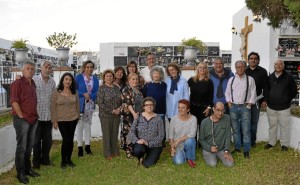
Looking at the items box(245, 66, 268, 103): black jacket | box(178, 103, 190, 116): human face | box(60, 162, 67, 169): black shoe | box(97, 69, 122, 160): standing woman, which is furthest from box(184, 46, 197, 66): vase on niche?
box(60, 162, 67, 169): black shoe

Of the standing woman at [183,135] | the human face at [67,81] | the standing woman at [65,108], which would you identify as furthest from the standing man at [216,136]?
the human face at [67,81]

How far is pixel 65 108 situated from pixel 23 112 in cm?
75

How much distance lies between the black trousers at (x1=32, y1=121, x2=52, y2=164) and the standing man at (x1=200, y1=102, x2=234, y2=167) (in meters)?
2.08

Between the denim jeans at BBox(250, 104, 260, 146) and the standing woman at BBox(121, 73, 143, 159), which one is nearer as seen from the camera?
the standing woman at BBox(121, 73, 143, 159)

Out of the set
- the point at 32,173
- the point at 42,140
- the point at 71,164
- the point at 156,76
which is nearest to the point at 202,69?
the point at 156,76

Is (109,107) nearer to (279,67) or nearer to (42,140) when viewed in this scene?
(42,140)

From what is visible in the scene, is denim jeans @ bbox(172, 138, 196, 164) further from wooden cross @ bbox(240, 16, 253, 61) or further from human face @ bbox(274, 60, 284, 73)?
wooden cross @ bbox(240, 16, 253, 61)

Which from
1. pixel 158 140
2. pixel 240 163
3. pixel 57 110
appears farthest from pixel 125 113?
pixel 240 163

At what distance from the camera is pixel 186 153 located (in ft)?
16.6

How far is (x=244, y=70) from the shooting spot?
17.6 feet

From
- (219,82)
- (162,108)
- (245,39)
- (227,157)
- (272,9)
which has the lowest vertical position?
(227,157)

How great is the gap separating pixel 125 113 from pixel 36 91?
52.2 inches

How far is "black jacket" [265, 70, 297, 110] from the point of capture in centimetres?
550

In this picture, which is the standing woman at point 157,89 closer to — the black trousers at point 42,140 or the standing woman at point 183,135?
the standing woman at point 183,135
